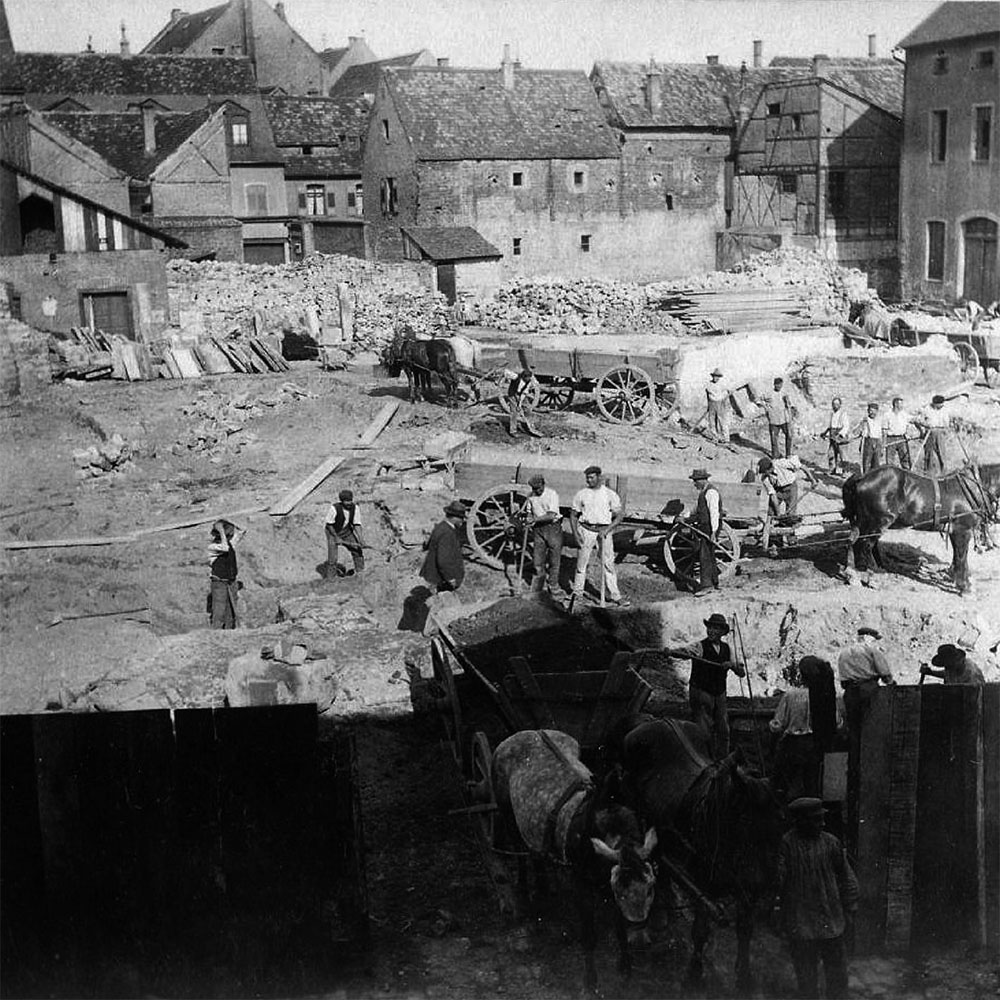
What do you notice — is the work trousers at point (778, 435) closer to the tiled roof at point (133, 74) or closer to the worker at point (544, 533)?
the worker at point (544, 533)

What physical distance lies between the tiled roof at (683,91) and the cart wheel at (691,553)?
116 feet

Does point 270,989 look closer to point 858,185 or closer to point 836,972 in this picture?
point 836,972

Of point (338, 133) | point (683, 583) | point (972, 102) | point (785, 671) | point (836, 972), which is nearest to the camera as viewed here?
point (836, 972)

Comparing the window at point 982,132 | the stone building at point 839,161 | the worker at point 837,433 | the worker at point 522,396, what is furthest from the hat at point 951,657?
the stone building at point 839,161

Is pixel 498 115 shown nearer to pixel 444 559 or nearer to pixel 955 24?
pixel 955 24

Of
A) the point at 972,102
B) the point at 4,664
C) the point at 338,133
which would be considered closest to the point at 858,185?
the point at 972,102

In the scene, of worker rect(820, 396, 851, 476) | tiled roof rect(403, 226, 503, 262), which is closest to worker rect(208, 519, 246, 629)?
worker rect(820, 396, 851, 476)

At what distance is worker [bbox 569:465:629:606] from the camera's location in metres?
14.0

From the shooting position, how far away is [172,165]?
43.1 metres

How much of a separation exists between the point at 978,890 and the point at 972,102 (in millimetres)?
32882

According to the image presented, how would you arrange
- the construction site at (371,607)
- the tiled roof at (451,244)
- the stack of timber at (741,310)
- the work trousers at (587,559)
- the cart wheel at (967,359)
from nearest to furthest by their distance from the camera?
the construction site at (371,607), the work trousers at (587,559), the cart wheel at (967,359), the stack of timber at (741,310), the tiled roof at (451,244)

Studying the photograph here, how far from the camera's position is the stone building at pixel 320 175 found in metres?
50.8

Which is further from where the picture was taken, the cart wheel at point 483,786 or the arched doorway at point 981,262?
the arched doorway at point 981,262

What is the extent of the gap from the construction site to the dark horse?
48 centimetres
